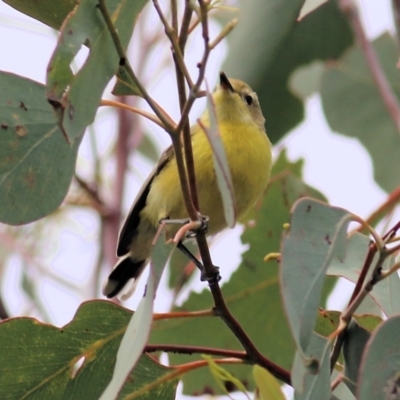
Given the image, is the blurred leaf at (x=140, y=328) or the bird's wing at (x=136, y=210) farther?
the bird's wing at (x=136, y=210)

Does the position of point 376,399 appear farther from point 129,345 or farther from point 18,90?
point 18,90

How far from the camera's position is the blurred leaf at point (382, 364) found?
1.13m

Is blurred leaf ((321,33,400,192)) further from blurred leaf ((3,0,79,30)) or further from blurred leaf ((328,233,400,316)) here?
blurred leaf ((3,0,79,30))

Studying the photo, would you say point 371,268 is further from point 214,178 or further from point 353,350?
point 214,178

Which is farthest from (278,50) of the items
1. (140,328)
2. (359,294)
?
(140,328)

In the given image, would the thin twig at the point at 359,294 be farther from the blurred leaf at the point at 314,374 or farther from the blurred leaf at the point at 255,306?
the blurred leaf at the point at 255,306

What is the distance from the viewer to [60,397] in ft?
4.73

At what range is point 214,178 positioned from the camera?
2.14m

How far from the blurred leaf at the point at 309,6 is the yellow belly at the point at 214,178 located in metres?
0.62

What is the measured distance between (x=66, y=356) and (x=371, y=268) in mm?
584

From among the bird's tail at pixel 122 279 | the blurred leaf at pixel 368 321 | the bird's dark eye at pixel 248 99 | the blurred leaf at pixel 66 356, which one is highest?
the blurred leaf at pixel 368 321

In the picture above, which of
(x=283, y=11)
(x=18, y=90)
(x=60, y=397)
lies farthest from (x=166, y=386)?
(x=283, y=11)

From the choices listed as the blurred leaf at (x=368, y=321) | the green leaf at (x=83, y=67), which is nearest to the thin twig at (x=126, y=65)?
the green leaf at (x=83, y=67)

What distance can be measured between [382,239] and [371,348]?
0.18m
